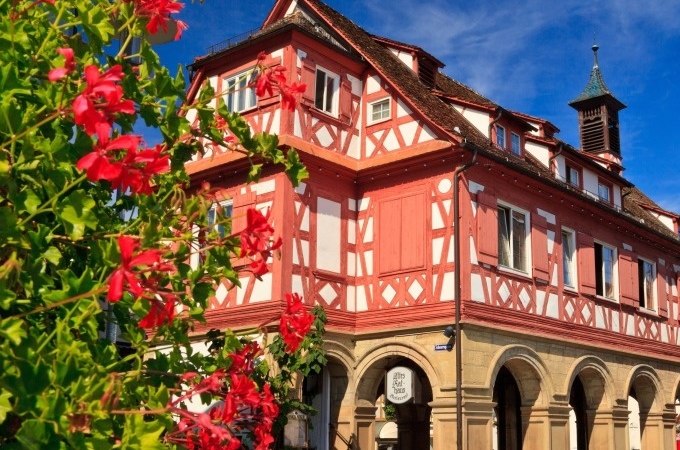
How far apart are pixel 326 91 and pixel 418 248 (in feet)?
11.0

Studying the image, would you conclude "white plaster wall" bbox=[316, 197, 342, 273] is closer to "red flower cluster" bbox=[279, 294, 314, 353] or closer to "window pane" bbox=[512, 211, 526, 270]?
"window pane" bbox=[512, 211, 526, 270]

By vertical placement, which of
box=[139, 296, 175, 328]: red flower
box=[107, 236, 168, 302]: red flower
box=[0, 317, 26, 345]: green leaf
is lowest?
box=[0, 317, 26, 345]: green leaf

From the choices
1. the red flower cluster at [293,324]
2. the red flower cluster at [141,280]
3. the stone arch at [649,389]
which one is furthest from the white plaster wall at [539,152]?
the red flower cluster at [141,280]

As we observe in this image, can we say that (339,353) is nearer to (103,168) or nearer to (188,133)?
(188,133)

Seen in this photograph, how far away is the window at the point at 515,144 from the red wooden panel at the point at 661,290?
234 inches

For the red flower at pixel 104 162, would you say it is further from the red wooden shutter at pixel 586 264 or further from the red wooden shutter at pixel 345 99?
the red wooden shutter at pixel 586 264

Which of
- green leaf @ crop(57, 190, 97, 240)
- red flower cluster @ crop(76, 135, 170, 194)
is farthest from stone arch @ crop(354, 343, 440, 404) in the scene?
green leaf @ crop(57, 190, 97, 240)

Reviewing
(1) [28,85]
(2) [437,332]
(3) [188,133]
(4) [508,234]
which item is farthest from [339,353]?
(1) [28,85]

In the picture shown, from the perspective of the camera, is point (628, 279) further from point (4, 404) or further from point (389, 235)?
point (4, 404)

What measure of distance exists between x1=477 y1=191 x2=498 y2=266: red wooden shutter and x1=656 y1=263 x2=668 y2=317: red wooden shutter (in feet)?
24.2

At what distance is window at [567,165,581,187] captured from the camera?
749 inches

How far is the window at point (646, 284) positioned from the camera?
2048 centimetres

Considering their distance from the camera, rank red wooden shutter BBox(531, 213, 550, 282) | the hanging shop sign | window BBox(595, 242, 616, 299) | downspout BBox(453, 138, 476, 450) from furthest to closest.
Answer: window BBox(595, 242, 616, 299) < red wooden shutter BBox(531, 213, 550, 282) < the hanging shop sign < downspout BBox(453, 138, 476, 450)

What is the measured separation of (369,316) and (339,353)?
84cm
